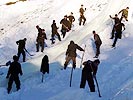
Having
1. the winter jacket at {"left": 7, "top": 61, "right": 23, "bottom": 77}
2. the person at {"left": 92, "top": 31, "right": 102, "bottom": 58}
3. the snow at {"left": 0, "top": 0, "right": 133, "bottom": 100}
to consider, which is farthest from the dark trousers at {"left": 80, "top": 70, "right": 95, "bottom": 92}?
the person at {"left": 92, "top": 31, "right": 102, "bottom": 58}

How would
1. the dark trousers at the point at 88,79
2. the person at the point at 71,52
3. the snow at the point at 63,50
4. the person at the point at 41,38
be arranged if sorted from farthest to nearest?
the person at the point at 41,38 < the person at the point at 71,52 < the snow at the point at 63,50 < the dark trousers at the point at 88,79

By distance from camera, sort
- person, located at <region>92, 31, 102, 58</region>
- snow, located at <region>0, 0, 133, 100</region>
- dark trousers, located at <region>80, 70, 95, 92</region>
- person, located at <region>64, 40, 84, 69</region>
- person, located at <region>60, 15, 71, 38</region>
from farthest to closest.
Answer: person, located at <region>60, 15, 71, 38</region>
person, located at <region>92, 31, 102, 58</region>
person, located at <region>64, 40, 84, 69</region>
snow, located at <region>0, 0, 133, 100</region>
dark trousers, located at <region>80, 70, 95, 92</region>

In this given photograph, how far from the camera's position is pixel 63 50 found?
25406 mm

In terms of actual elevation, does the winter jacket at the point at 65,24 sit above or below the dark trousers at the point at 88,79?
above

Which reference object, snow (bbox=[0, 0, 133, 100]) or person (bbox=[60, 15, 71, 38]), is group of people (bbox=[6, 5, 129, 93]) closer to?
person (bbox=[60, 15, 71, 38])

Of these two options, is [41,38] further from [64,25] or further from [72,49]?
[72,49]

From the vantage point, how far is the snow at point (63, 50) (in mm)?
17656

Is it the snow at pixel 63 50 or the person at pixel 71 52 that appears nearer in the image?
the snow at pixel 63 50

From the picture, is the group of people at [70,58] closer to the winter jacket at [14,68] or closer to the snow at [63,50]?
the winter jacket at [14,68]

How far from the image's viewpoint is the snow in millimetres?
17656

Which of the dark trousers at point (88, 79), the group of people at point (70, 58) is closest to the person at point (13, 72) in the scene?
the group of people at point (70, 58)

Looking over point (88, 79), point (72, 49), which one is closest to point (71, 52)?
point (72, 49)

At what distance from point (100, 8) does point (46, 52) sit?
8.40 metres

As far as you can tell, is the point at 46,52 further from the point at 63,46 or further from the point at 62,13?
the point at 62,13
